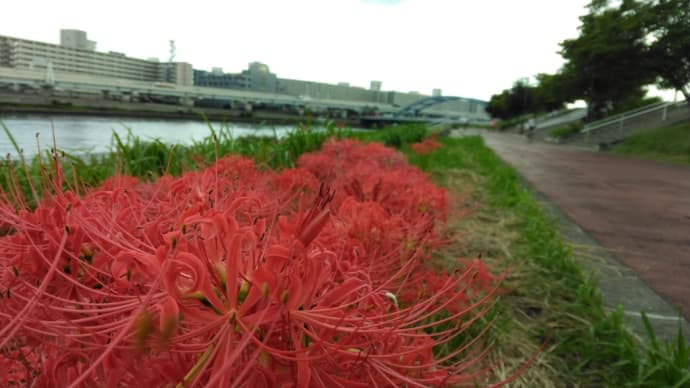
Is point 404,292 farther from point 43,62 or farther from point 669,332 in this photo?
point 43,62

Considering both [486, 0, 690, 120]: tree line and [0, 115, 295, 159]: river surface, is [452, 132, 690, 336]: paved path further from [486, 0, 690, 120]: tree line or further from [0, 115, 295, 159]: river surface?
[486, 0, 690, 120]: tree line

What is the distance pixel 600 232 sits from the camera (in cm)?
395

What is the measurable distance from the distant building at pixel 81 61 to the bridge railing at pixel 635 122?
22.3 m

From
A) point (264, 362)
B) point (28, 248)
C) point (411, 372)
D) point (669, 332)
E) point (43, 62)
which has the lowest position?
point (669, 332)

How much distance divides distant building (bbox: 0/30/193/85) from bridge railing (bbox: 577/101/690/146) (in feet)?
73.2

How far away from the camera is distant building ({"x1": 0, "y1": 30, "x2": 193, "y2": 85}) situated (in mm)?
4605

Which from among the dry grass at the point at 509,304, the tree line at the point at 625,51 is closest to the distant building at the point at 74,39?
the dry grass at the point at 509,304

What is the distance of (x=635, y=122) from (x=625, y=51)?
499cm

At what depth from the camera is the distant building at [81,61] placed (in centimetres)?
461

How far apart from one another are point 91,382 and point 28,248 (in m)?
0.25

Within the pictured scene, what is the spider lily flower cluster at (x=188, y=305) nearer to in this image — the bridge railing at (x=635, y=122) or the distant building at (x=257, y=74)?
the distant building at (x=257, y=74)

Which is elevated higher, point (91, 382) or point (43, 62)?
point (43, 62)

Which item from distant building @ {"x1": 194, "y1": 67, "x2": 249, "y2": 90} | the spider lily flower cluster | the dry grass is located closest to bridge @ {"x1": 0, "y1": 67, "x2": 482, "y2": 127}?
distant building @ {"x1": 194, "y1": 67, "x2": 249, "y2": 90}

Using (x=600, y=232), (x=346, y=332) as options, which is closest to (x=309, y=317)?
(x=346, y=332)
